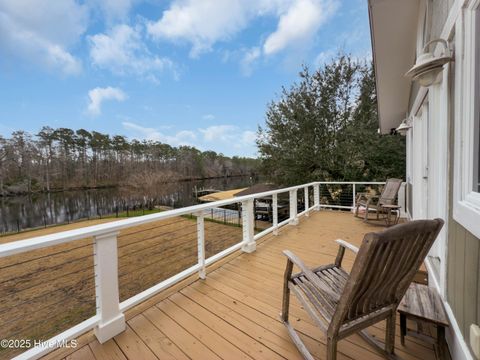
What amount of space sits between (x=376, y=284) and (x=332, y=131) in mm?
9096

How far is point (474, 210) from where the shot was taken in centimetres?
96

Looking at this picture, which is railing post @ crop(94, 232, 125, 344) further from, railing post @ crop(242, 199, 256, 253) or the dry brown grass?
railing post @ crop(242, 199, 256, 253)

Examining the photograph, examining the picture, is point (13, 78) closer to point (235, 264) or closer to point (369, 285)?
point (235, 264)

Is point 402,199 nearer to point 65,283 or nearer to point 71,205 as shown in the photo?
point 65,283

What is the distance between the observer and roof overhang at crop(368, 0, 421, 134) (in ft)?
9.03

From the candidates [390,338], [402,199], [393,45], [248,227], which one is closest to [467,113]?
[390,338]

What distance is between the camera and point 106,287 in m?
1.58

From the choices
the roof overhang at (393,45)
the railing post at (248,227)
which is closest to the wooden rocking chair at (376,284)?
the railing post at (248,227)

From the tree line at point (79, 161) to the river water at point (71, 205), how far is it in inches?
59.1

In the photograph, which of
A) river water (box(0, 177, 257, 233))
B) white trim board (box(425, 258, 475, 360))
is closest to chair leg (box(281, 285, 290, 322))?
white trim board (box(425, 258, 475, 360))

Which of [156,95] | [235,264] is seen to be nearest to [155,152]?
[156,95]

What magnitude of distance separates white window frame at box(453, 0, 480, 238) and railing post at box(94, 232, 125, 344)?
2119mm

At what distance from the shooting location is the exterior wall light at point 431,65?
52.2 inches

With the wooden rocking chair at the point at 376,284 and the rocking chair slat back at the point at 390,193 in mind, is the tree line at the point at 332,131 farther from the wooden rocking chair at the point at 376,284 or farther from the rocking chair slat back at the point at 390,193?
the wooden rocking chair at the point at 376,284
